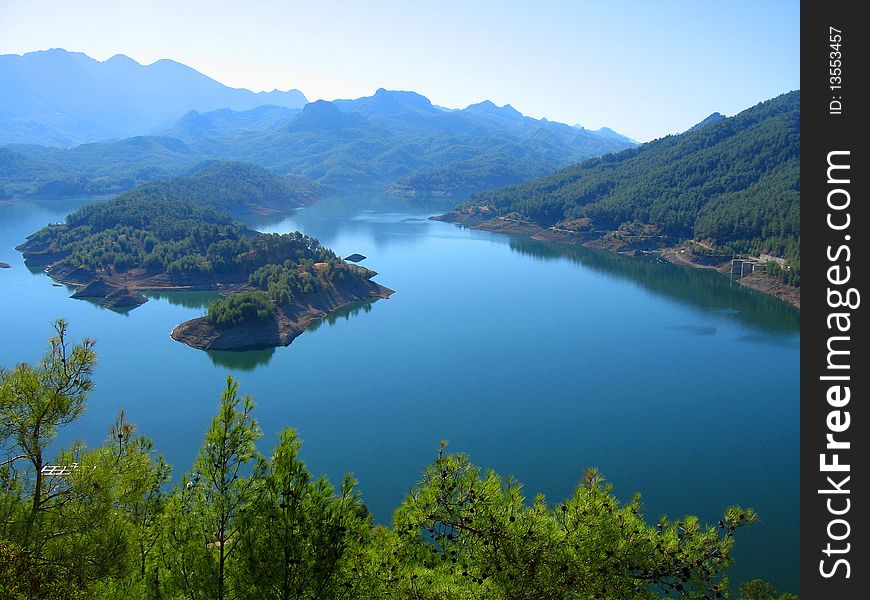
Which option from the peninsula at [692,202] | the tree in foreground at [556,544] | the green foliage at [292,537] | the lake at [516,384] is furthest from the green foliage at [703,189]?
the green foliage at [292,537]

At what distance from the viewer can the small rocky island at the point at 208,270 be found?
138ft

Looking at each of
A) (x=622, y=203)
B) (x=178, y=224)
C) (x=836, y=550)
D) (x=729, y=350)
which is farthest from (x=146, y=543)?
(x=622, y=203)

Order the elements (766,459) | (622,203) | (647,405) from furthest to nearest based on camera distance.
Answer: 1. (622,203)
2. (647,405)
3. (766,459)

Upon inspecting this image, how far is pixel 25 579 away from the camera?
512 centimetres

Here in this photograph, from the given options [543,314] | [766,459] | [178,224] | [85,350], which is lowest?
[766,459]

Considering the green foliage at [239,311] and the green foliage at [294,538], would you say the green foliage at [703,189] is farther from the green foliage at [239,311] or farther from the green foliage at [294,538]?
the green foliage at [294,538]

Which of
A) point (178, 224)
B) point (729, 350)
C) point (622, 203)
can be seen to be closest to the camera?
point (729, 350)

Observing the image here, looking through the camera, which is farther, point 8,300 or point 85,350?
point 8,300

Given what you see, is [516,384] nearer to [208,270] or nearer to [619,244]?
[208,270]

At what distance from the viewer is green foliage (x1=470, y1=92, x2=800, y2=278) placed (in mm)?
67875

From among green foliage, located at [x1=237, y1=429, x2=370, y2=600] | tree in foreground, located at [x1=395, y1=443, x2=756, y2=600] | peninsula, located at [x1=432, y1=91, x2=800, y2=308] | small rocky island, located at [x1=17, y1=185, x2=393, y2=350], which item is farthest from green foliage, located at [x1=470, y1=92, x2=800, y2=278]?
green foliage, located at [x1=237, y1=429, x2=370, y2=600]

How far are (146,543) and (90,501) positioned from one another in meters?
0.95

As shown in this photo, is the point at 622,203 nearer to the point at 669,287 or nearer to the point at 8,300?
the point at 669,287

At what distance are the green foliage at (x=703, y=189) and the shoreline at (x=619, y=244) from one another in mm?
2056
